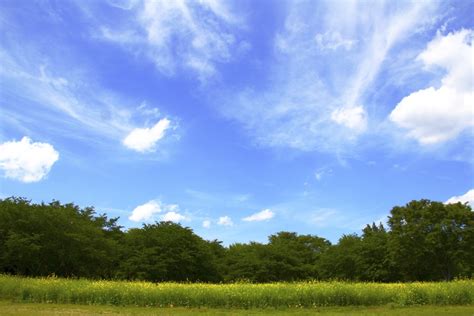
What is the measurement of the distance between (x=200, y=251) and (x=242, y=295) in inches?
1275

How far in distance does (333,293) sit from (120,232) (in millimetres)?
41592

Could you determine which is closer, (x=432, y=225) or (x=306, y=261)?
(x=432, y=225)

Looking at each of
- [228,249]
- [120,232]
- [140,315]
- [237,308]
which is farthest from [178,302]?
[228,249]

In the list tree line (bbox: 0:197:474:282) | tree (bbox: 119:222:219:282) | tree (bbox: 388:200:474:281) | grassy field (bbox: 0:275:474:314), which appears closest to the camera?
grassy field (bbox: 0:275:474:314)

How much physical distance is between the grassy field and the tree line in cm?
1747

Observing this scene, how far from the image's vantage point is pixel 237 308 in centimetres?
2164

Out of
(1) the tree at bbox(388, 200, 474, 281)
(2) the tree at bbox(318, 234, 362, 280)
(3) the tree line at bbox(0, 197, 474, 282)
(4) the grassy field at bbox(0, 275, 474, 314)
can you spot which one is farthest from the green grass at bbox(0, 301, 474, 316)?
(2) the tree at bbox(318, 234, 362, 280)

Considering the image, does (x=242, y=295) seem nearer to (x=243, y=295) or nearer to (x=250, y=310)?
(x=243, y=295)

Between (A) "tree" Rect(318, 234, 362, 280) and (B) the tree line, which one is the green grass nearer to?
(B) the tree line

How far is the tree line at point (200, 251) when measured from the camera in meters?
41.7

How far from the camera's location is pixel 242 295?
22.2 meters

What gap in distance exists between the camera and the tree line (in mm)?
41656

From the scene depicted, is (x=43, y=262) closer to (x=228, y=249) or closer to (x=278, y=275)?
(x=278, y=275)

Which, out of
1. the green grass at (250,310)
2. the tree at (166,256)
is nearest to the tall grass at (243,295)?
the green grass at (250,310)
